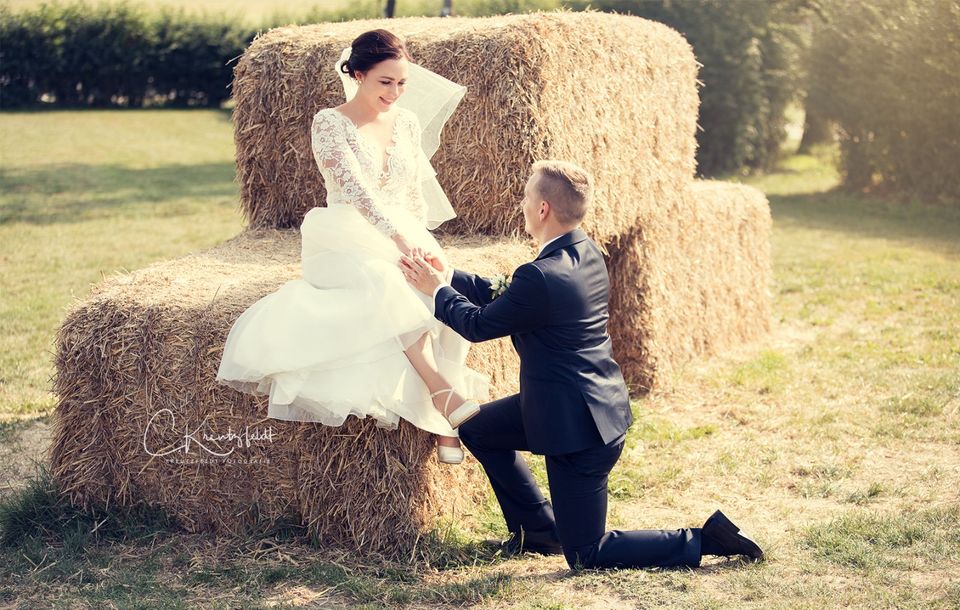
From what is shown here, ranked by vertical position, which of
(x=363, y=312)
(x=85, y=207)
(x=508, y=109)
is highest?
(x=508, y=109)

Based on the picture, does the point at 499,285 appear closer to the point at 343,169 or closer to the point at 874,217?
the point at 343,169

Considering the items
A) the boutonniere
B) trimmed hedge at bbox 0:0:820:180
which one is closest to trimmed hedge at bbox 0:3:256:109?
trimmed hedge at bbox 0:0:820:180

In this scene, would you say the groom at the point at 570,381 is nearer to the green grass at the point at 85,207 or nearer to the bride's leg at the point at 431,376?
the bride's leg at the point at 431,376

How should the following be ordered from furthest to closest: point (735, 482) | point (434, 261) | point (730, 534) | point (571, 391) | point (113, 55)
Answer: point (113, 55), point (735, 482), point (434, 261), point (730, 534), point (571, 391)

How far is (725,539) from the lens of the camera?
13.4 ft

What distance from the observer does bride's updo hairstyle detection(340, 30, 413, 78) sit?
454 cm

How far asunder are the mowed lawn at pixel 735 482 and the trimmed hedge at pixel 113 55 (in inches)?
499

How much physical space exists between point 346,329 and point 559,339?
0.88 m

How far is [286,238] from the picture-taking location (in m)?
6.31

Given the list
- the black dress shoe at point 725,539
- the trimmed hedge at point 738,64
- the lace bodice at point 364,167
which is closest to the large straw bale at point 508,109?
the lace bodice at point 364,167

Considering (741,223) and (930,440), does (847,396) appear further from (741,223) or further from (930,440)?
(741,223)

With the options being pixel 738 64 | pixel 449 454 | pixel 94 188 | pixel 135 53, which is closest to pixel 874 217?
pixel 738 64

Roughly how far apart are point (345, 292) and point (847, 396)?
359 centimetres

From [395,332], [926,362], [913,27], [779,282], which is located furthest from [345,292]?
[913,27]
